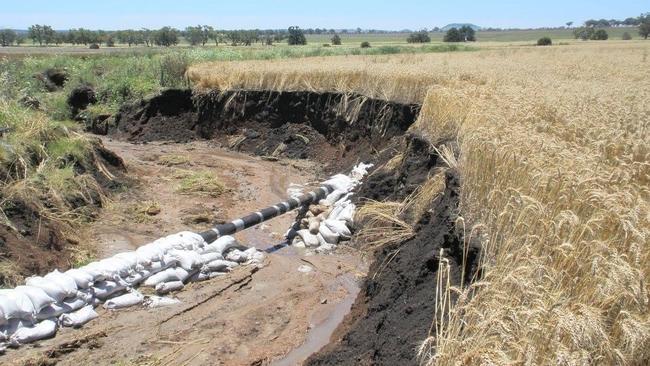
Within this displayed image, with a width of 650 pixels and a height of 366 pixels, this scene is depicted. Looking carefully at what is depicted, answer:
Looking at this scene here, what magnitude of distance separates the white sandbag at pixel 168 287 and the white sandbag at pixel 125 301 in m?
0.25

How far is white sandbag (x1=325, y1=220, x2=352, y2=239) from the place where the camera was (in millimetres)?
9047

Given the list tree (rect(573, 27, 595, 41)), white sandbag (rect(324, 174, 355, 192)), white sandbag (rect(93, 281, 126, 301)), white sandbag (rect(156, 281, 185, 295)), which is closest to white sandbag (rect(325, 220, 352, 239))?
white sandbag (rect(324, 174, 355, 192))

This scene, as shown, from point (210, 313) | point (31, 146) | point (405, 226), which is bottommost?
point (210, 313)

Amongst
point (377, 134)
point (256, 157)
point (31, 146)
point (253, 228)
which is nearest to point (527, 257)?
point (253, 228)

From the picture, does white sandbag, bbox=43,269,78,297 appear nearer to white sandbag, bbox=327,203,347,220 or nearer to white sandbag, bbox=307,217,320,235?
white sandbag, bbox=307,217,320,235

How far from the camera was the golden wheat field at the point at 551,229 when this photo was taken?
268 cm

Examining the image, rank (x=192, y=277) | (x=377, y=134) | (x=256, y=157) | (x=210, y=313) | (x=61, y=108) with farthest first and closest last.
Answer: (x=61, y=108) → (x=256, y=157) → (x=377, y=134) → (x=192, y=277) → (x=210, y=313)

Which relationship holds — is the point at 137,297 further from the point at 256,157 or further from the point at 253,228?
the point at 256,157

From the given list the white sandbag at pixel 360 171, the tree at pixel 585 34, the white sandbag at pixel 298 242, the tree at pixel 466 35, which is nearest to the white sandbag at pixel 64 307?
the white sandbag at pixel 298 242

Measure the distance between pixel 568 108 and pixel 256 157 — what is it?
8.72 metres

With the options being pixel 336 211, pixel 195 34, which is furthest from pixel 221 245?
pixel 195 34

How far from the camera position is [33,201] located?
8.38m

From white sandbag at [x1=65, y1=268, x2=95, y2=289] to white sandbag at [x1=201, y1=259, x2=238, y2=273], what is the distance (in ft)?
4.79

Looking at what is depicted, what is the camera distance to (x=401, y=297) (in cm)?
543
